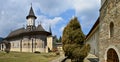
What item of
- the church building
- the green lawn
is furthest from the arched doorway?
the green lawn

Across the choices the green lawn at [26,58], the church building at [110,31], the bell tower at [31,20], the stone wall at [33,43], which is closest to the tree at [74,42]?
the church building at [110,31]

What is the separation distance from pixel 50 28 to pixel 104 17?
225 ft

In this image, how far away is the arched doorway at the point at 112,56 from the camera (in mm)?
12540

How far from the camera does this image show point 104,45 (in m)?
13.8

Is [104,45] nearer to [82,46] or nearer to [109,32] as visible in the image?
[109,32]

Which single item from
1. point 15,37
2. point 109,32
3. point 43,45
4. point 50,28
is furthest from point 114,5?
point 50,28

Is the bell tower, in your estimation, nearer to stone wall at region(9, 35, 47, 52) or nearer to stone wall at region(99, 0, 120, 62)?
A: stone wall at region(9, 35, 47, 52)

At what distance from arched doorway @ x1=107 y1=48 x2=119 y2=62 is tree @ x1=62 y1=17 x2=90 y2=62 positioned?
7.97m

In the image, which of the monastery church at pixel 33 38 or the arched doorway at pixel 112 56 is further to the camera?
the monastery church at pixel 33 38

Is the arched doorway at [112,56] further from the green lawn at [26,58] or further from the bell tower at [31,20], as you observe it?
the bell tower at [31,20]

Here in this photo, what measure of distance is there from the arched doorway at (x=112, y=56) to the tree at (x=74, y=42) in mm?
7970

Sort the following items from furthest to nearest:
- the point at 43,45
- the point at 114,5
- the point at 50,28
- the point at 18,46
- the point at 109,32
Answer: the point at 50,28, the point at 18,46, the point at 43,45, the point at 109,32, the point at 114,5

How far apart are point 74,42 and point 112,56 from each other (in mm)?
9283

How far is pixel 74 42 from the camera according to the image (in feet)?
72.7
